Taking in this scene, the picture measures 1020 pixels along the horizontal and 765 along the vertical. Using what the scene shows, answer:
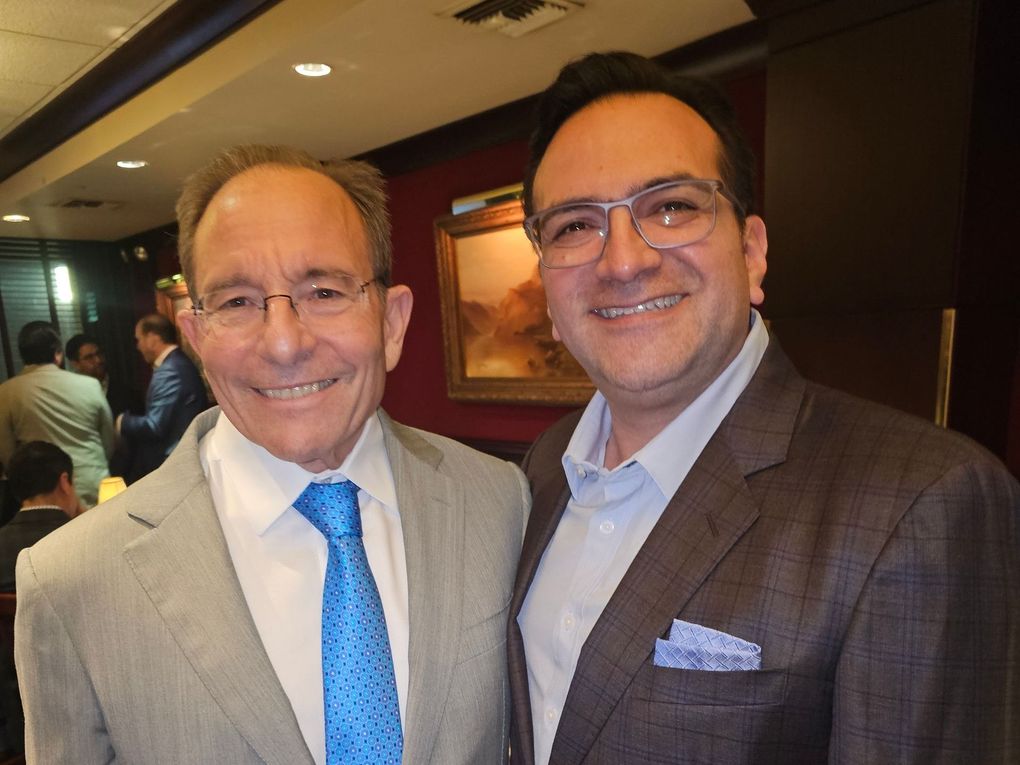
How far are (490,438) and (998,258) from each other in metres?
2.90

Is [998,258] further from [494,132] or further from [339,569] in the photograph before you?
[494,132]

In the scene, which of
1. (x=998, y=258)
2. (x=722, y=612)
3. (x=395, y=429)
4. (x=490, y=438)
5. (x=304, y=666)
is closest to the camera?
(x=722, y=612)

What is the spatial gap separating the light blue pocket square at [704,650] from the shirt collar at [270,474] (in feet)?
1.78

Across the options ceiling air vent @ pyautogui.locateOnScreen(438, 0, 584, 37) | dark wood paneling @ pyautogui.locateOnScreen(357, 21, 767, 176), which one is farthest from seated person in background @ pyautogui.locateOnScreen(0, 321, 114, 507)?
ceiling air vent @ pyautogui.locateOnScreen(438, 0, 584, 37)

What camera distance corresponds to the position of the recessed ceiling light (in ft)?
9.85

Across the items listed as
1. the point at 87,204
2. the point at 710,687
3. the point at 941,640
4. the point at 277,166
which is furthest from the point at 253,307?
the point at 87,204

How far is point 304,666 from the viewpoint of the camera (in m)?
1.06

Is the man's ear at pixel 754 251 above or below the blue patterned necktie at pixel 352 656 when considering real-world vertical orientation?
above

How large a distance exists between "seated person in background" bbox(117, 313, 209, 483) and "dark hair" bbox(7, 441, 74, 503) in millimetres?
1452

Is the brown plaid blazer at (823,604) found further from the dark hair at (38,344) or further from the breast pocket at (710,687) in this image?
the dark hair at (38,344)

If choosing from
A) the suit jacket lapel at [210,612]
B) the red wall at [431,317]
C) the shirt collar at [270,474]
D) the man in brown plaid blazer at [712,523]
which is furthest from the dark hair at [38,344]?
the man in brown plaid blazer at [712,523]

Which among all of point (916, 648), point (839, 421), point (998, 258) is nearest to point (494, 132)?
point (998, 258)

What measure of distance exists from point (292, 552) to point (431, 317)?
3672mm

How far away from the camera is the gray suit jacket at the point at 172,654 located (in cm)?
97
